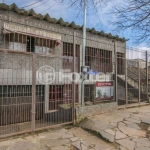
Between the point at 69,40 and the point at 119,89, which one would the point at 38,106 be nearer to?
the point at 119,89

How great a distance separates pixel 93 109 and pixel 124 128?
4.32 feet

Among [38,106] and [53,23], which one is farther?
[53,23]

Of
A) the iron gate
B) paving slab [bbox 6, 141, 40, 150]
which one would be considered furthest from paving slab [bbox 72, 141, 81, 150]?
the iron gate

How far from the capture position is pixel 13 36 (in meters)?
7.23

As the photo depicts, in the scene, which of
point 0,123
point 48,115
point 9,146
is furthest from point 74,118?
point 0,123

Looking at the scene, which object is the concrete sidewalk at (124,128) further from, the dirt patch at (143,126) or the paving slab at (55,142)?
the paving slab at (55,142)

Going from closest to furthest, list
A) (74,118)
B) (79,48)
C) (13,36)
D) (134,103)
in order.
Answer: (74,118) → (13,36) → (134,103) → (79,48)

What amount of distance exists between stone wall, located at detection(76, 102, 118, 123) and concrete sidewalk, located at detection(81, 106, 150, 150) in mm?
190

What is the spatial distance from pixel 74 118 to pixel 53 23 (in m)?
5.74

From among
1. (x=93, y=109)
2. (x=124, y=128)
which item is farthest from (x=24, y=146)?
(x=124, y=128)

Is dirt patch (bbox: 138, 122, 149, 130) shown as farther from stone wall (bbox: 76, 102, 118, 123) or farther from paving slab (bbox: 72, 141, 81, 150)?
paving slab (bbox: 72, 141, 81, 150)

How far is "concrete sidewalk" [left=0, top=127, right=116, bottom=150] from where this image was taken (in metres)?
3.67

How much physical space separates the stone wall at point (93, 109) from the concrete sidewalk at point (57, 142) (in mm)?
769

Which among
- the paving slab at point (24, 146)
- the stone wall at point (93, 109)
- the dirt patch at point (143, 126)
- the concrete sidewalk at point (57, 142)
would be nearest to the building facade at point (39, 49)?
the stone wall at point (93, 109)
